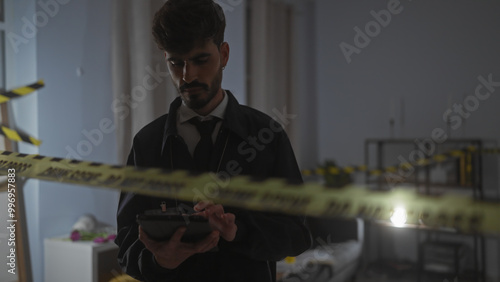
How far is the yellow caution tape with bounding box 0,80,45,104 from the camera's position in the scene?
197cm

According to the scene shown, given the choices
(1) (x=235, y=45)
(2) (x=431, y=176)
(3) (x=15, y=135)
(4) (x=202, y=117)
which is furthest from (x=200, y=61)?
(2) (x=431, y=176)

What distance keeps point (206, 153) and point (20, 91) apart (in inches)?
60.2

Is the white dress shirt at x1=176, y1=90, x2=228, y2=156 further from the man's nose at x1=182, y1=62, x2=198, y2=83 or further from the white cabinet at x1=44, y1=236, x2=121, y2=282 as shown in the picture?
the white cabinet at x1=44, y1=236, x2=121, y2=282

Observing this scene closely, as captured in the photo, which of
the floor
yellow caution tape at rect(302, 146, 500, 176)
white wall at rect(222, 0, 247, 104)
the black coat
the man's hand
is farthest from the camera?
yellow caution tape at rect(302, 146, 500, 176)

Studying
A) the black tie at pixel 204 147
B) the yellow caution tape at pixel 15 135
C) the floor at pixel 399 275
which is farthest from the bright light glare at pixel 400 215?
the floor at pixel 399 275

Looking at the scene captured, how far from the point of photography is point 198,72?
88 cm

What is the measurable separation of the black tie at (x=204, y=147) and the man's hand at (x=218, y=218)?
0.13 m

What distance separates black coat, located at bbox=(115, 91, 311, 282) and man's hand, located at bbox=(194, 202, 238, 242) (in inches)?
3.0

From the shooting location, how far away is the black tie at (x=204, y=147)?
94 cm

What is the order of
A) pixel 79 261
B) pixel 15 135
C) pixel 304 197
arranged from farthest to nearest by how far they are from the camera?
pixel 79 261 → pixel 15 135 → pixel 304 197

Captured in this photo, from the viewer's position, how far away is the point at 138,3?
2.66 meters

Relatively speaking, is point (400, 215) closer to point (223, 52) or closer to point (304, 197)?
point (304, 197)

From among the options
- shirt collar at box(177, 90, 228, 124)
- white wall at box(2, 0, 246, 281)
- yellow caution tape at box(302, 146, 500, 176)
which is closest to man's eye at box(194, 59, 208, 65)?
shirt collar at box(177, 90, 228, 124)

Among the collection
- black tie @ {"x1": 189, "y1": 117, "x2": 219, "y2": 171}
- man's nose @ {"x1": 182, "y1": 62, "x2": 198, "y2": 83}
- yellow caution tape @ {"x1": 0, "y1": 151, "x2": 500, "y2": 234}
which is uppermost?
man's nose @ {"x1": 182, "y1": 62, "x2": 198, "y2": 83}
